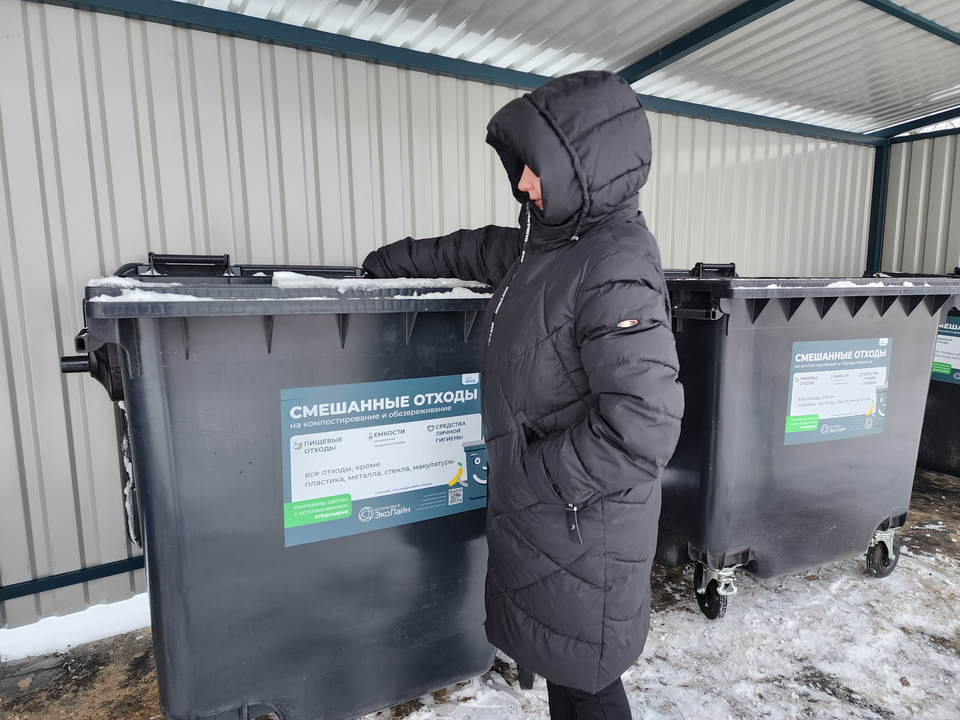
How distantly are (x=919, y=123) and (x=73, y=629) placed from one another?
7.06 meters

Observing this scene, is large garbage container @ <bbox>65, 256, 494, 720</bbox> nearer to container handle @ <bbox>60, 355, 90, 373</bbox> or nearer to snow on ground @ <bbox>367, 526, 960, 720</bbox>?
container handle @ <bbox>60, 355, 90, 373</bbox>

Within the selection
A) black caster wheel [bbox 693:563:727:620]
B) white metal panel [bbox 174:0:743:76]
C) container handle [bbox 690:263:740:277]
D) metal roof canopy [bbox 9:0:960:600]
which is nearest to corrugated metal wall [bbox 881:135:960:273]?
metal roof canopy [bbox 9:0:960:600]

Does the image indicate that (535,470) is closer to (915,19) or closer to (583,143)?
(583,143)

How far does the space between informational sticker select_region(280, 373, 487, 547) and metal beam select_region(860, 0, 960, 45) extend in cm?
314

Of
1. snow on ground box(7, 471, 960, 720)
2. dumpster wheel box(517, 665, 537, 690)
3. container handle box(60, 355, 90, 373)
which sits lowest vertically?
snow on ground box(7, 471, 960, 720)

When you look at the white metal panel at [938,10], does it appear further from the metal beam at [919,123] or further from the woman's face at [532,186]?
the woman's face at [532,186]

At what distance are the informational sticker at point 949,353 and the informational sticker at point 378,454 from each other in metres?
3.91

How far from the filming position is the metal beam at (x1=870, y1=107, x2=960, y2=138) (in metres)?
4.60

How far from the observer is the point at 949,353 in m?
3.91

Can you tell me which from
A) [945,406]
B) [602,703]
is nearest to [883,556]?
[945,406]

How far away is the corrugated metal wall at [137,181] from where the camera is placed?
234 centimetres

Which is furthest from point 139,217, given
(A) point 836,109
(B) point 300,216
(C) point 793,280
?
(A) point 836,109

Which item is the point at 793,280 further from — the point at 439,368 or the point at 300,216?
the point at 300,216

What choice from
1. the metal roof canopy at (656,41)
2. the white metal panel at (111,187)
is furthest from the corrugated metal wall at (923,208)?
the white metal panel at (111,187)
